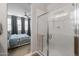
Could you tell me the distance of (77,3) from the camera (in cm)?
107

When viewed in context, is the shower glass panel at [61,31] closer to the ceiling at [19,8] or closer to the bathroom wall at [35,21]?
the bathroom wall at [35,21]

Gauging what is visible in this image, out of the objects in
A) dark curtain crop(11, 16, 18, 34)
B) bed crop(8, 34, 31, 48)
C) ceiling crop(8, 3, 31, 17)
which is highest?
ceiling crop(8, 3, 31, 17)

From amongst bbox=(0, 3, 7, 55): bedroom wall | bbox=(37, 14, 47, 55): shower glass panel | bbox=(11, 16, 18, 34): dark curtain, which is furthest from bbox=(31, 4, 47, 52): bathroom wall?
bbox=(0, 3, 7, 55): bedroom wall

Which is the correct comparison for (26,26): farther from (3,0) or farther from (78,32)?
(78,32)

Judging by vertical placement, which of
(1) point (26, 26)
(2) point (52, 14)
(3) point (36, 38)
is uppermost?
(2) point (52, 14)

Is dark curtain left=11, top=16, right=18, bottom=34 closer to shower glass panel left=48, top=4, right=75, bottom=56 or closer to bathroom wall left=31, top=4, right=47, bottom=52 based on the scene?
bathroom wall left=31, top=4, right=47, bottom=52

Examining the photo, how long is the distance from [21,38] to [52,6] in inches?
19.6

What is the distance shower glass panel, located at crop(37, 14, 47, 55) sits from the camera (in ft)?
3.56

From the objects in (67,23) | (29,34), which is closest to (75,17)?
(67,23)

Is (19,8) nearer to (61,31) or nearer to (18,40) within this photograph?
(18,40)

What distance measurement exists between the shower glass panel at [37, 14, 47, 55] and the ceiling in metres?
0.16

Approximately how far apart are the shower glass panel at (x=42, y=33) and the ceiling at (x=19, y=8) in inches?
6.2

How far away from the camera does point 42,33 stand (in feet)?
3.61

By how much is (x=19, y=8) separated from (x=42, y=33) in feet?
1.24
